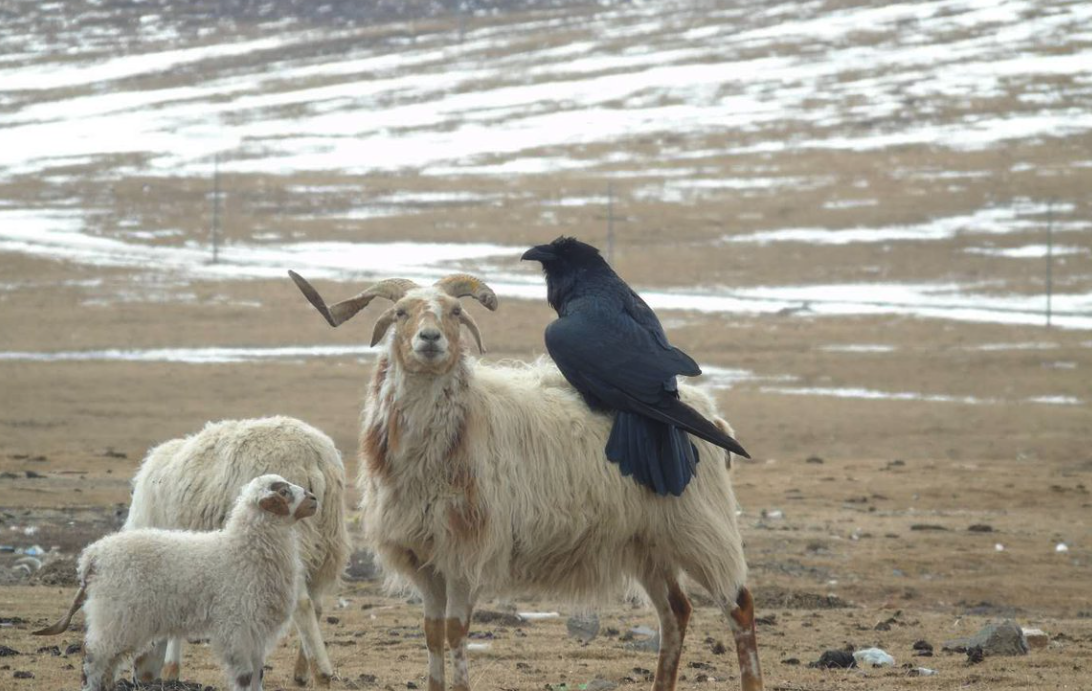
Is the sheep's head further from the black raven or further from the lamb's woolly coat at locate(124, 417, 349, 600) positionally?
the lamb's woolly coat at locate(124, 417, 349, 600)

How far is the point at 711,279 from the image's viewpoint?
42531 mm

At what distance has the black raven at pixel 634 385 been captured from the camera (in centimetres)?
805

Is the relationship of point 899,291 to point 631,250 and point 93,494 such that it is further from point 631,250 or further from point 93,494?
point 93,494

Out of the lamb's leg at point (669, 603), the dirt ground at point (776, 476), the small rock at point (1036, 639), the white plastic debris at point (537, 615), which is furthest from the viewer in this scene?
the white plastic debris at point (537, 615)

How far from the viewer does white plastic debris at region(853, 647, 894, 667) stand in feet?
31.3

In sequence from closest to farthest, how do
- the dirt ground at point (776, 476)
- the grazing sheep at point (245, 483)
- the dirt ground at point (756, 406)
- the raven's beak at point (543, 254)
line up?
the raven's beak at point (543, 254) → the grazing sheep at point (245, 483) → the dirt ground at point (776, 476) → the dirt ground at point (756, 406)

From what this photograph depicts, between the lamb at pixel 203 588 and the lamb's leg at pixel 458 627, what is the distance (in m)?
0.85

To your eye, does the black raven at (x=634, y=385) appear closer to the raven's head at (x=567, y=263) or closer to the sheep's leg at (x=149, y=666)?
the raven's head at (x=567, y=263)

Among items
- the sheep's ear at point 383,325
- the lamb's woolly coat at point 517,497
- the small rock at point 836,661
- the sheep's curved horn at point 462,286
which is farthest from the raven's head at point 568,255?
the small rock at point 836,661

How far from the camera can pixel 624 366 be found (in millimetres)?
8086

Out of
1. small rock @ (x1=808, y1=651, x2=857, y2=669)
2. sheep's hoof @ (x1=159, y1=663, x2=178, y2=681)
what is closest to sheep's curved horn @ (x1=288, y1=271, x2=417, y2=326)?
sheep's hoof @ (x1=159, y1=663, x2=178, y2=681)

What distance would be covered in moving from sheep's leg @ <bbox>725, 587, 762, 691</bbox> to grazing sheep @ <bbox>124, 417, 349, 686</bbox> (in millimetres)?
2543

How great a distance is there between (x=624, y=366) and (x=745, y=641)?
1.74 meters

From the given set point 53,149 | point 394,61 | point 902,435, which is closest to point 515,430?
point 902,435
